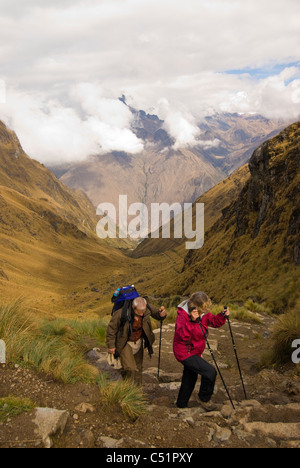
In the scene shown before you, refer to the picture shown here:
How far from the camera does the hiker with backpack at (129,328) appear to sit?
7387mm

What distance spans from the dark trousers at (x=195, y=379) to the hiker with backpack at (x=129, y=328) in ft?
4.07

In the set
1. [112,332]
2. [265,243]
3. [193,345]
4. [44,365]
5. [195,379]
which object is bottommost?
[195,379]

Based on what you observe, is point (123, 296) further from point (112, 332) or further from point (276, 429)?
point (276, 429)

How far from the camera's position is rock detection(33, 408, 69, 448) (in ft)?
14.8

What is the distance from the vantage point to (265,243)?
33.4 meters

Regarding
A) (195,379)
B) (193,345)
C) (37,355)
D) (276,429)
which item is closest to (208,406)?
(195,379)

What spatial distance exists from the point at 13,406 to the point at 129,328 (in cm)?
296

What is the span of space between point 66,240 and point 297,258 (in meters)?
158

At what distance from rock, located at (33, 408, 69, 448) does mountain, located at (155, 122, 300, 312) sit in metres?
18.4

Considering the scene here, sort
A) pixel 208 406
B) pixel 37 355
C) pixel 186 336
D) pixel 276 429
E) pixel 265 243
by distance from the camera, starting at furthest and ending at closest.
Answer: pixel 265 243 < pixel 37 355 < pixel 208 406 < pixel 186 336 < pixel 276 429

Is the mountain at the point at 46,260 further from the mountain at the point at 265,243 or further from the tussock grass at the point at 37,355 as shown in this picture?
the tussock grass at the point at 37,355

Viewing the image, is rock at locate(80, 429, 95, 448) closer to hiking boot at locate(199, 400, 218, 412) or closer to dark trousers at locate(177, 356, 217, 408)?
dark trousers at locate(177, 356, 217, 408)

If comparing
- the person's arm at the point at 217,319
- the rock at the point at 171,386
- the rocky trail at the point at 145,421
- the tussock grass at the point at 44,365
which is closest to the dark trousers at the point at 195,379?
the rocky trail at the point at 145,421

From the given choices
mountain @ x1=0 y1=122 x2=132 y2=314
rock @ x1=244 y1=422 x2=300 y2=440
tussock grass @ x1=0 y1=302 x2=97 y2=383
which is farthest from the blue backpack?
mountain @ x1=0 y1=122 x2=132 y2=314
